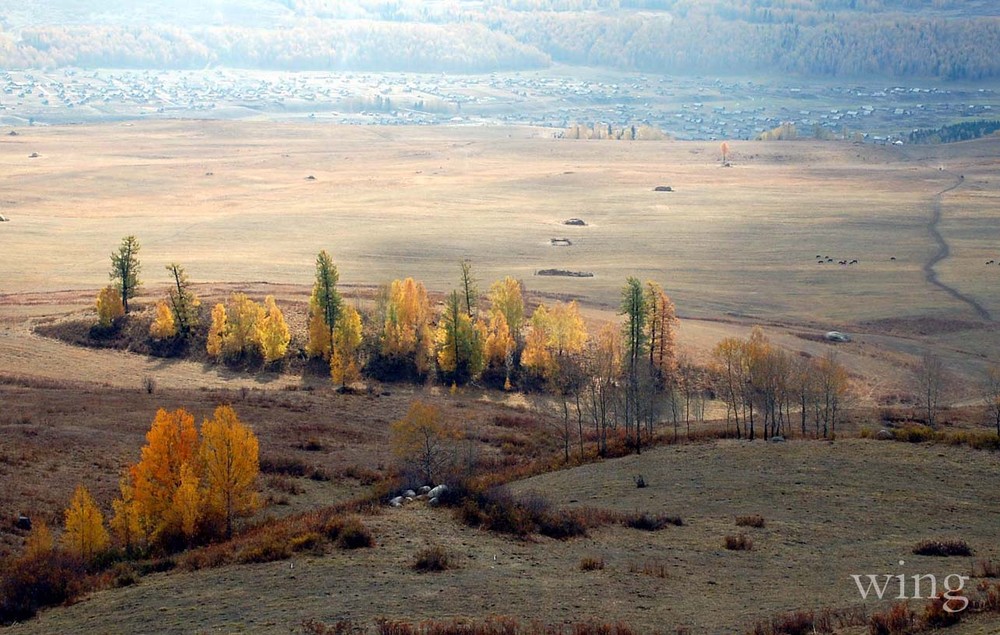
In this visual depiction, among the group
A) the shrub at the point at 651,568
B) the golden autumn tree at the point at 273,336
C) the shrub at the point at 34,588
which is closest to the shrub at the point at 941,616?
the shrub at the point at 651,568

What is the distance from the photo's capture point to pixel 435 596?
66.2 ft

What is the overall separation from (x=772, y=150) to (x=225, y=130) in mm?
102568

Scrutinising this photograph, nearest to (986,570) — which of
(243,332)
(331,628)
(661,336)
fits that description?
(331,628)

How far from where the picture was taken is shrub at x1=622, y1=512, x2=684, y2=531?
84.4 feet

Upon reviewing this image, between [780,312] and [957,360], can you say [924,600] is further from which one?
[780,312]

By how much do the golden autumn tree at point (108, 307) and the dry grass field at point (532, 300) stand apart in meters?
2.65

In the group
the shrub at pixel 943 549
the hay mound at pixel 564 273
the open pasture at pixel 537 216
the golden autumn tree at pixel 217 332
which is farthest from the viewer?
the hay mound at pixel 564 273

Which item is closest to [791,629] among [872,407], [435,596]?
[435,596]

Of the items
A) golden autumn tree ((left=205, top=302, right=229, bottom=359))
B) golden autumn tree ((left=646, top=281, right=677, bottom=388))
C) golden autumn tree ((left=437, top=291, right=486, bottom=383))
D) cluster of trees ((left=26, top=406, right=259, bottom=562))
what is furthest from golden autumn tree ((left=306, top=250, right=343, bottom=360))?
cluster of trees ((left=26, top=406, right=259, bottom=562))

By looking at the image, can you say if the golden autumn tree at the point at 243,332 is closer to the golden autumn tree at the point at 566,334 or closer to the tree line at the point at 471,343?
the tree line at the point at 471,343

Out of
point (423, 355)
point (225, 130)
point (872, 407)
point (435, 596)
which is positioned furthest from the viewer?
point (225, 130)

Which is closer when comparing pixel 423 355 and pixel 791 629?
pixel 791 629

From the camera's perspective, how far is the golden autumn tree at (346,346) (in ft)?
188

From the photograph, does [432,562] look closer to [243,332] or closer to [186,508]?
[186,508]
